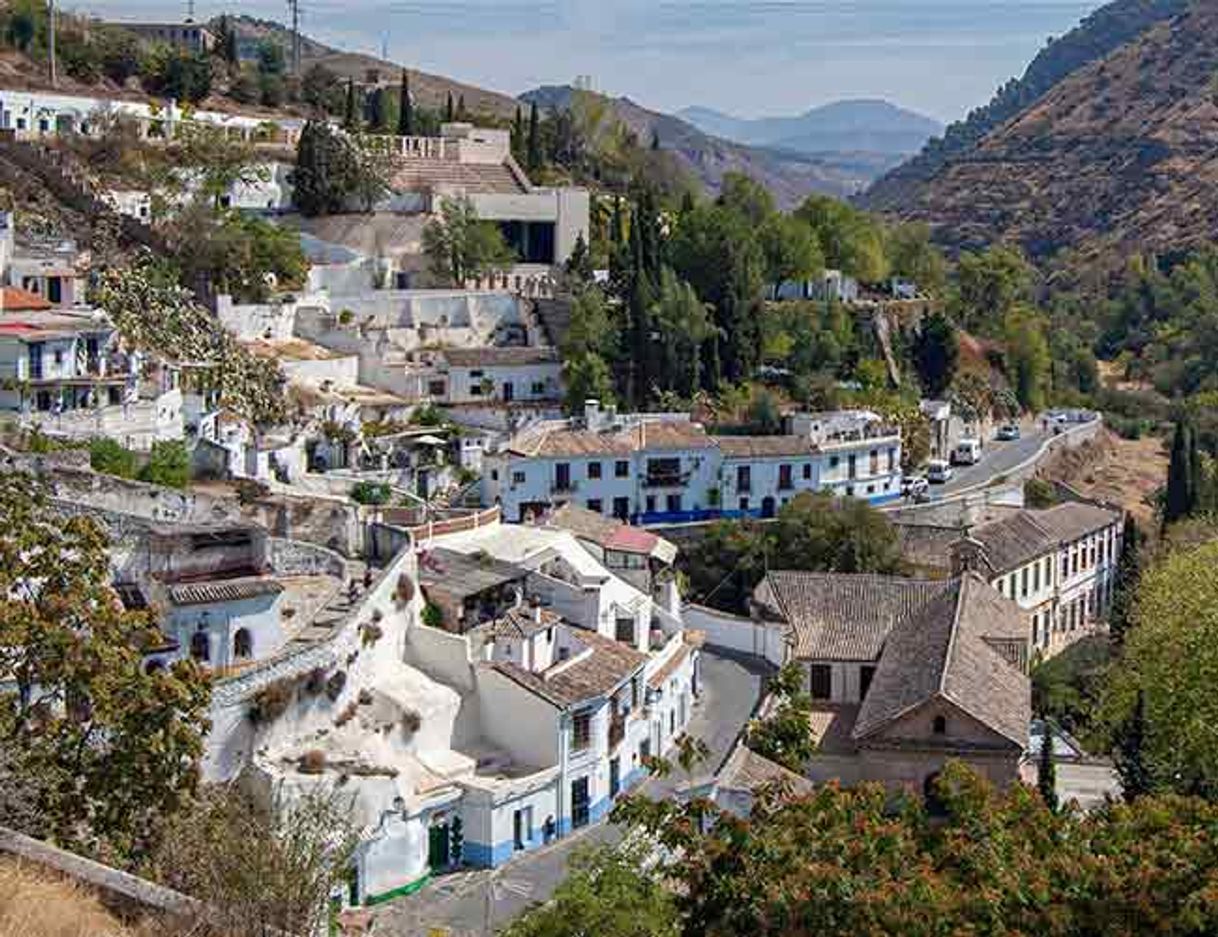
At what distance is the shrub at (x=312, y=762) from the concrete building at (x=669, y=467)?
18.0m

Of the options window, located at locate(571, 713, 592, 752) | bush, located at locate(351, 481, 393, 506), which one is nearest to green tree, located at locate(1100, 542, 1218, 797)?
window, located at locate(571, 713, 592, 752)

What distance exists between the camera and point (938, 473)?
55844 mm

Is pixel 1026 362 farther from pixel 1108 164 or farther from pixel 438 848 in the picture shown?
pixel 1108 164

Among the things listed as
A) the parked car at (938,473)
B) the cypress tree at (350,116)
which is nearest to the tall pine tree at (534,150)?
the cypress tree at (350,116)

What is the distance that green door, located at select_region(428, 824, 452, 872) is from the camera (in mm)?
27328

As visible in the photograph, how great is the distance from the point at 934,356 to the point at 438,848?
39593 millimetres

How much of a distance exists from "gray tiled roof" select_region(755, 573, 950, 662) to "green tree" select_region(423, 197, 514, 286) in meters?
21.1

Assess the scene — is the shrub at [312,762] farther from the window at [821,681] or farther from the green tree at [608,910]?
the window at [821,681]

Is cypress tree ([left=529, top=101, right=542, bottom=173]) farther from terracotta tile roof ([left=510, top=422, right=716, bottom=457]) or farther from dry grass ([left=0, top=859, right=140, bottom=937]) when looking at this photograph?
dry grass ([left=0, top=859, right=140, bottom=937])

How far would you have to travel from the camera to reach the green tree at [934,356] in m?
63.6

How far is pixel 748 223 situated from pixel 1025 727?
→ 1240 inches

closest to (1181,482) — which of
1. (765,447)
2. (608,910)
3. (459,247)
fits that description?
(765,447)

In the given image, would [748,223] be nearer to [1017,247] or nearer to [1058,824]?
[1058,824]

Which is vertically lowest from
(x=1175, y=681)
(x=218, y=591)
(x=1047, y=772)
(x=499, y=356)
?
(x=1047, y=772)
